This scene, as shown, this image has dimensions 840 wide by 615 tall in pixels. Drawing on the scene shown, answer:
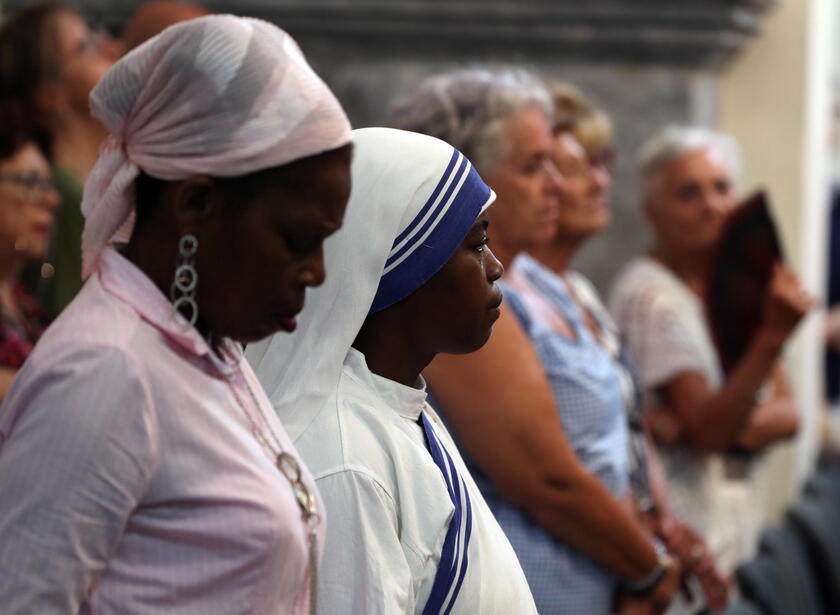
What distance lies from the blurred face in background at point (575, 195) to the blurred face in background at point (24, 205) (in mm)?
1275

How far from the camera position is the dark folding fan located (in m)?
4.67

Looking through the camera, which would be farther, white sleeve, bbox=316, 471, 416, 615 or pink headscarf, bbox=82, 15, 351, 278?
white sleeve, bbox=316, 471, 416, 615

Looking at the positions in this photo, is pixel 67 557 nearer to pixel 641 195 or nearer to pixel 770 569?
pixel 770 569

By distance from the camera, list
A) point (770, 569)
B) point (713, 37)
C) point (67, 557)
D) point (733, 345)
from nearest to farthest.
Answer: point (67, 557) → point (770, 569) → point (733, 345) → point (713, 37)

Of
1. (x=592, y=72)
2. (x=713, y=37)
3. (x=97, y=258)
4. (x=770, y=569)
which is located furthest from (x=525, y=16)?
(x=97, y=258)

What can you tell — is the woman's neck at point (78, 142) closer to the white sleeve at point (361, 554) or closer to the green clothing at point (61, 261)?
the green clothing at point (61, 261)

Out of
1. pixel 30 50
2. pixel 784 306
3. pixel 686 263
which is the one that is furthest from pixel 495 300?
pixel 686 263

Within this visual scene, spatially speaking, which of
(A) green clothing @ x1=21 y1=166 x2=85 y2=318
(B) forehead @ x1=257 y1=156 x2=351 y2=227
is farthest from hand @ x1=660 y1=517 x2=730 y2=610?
(B) forehead @ x1=257 y1=156 x2=351 y2=227

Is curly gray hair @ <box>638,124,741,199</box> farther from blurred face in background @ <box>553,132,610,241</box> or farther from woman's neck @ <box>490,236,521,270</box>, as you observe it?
woman's neck @ <box>490,236,521,270</box>

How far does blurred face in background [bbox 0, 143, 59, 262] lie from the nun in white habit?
1326 millimetres

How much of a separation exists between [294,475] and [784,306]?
2.99 metres

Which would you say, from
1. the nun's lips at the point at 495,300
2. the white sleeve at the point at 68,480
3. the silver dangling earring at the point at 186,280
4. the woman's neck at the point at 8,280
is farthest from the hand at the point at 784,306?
the white sleeve at the point at 68,480

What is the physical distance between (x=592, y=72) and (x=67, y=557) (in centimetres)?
412

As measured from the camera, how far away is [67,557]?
135 centimetres
